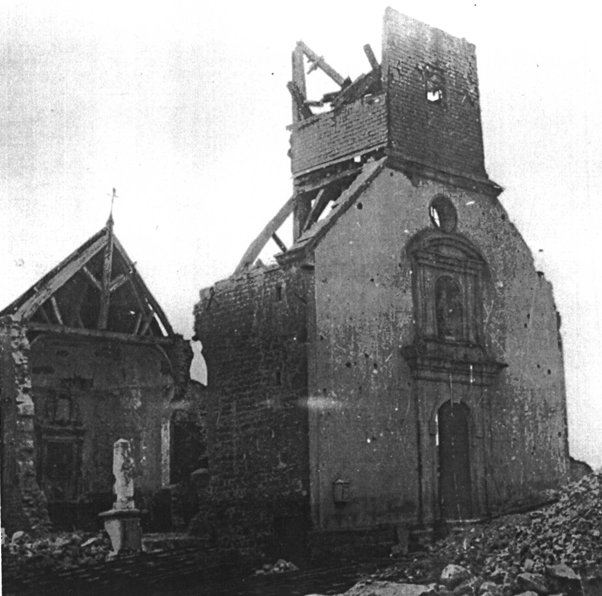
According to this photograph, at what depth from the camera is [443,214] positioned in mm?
12266

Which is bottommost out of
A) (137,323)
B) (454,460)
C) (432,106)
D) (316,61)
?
(454,460)

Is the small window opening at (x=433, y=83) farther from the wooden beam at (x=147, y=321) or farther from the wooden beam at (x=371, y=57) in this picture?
the wooden beam at (x=147, y=321)

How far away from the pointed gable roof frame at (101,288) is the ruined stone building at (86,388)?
0.01 metres

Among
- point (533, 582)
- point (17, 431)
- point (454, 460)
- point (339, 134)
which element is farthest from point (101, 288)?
point (533, 582)

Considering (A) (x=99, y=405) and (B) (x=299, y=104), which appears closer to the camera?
(A) (x=99, y=405)

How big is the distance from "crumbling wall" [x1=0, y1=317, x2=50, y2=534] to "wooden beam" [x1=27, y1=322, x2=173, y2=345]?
336 millimetres

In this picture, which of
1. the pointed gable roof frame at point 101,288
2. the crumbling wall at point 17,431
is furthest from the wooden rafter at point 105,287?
the crumbling wall at point 17,431

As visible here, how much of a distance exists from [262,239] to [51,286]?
2.34m

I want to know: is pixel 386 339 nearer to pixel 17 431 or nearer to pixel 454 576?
pixel 454 576

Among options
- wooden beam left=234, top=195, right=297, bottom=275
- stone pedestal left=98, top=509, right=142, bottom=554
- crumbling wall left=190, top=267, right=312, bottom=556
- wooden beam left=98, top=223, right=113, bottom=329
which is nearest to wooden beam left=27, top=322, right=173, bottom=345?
wooden beam left=98, top=223, right=113, bottom=329

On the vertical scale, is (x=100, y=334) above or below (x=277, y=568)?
above

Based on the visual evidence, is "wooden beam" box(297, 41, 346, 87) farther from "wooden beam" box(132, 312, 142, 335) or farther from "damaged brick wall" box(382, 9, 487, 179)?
"wooden beam" box(132, 312, 142, 335)

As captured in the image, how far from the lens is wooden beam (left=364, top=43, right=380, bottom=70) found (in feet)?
35.7

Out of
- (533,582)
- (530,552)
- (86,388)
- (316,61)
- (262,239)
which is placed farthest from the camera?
(86,388)
